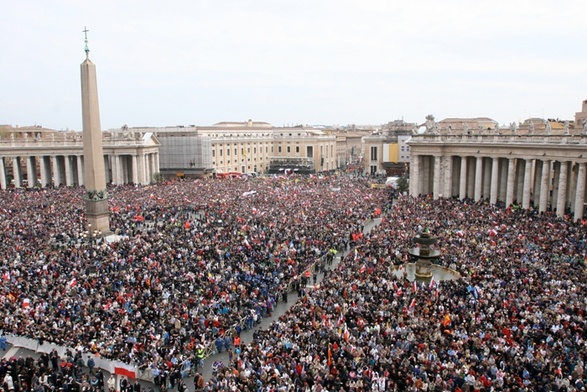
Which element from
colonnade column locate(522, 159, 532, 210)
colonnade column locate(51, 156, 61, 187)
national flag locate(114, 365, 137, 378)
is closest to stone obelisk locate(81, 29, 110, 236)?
national flag locate(114, 365, 137, 378)

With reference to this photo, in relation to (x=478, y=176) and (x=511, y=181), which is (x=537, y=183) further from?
(x=478, y=176)

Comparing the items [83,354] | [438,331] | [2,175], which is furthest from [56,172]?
[438,331]

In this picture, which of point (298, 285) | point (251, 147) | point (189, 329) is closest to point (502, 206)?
point (298, 285)

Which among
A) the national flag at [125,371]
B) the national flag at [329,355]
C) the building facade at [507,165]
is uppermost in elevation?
the building facade at [507,165]

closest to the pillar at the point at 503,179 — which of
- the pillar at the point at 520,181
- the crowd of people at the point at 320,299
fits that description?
the pillar at the point at 520,181

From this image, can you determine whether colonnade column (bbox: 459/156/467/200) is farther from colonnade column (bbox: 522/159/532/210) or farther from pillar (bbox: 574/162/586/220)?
pillar (bbox: 574/162/586/220)

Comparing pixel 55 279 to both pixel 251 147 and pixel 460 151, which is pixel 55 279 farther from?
pixel 251 147

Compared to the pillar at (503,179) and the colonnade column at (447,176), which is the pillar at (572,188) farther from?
the colonnade column at (447,176)
